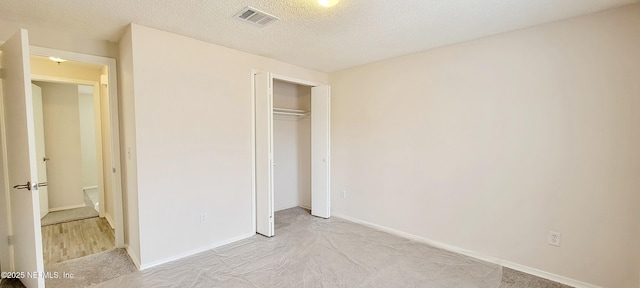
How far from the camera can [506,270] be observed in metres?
2.64

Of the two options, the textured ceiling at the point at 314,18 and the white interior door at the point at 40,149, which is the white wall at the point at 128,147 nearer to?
the textured ceiling at the point at 314,18

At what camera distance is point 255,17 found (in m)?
2.37

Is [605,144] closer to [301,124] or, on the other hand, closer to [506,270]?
[506,270]

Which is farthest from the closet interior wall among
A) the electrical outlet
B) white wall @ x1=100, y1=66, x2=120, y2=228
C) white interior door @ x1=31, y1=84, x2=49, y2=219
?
white interior door @ x1=31, y1=84, x2=49, y2=219

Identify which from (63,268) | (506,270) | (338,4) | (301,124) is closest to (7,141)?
(63,268)

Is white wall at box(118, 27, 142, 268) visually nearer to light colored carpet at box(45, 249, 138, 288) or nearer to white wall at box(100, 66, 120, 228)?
light colored carpet at box(45, 249, 138, 288)

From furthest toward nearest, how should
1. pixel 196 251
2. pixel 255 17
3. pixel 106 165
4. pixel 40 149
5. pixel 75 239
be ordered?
1. pixel 40 149
2. pixel 106 165
3. pixel 75 239
4. pixel 196 251
5. pixel 255 17

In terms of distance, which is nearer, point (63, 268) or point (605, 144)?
point (605, 144)

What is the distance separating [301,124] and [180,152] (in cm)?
239

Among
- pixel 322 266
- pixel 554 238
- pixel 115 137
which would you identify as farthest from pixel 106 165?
pixel 554 238

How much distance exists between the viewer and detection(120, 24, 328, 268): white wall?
263cm

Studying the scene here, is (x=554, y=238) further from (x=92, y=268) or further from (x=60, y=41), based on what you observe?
(x=60, y=41)

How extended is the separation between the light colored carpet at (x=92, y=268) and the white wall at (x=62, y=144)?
2.82 metres

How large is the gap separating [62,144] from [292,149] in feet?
13.4
